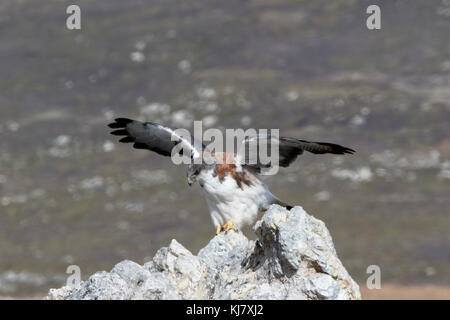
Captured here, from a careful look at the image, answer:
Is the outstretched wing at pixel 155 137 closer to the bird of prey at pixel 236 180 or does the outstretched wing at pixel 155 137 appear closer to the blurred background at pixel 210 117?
the bird of prey at pixel 236 180

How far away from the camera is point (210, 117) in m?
52.8

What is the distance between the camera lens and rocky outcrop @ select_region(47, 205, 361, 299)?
793cm

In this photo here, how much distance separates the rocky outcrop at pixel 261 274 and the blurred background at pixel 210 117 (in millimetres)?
23715

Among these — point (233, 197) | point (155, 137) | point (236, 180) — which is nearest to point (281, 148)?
point (236, 180)

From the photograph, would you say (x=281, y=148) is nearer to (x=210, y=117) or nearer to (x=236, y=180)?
(x=236, y=180)

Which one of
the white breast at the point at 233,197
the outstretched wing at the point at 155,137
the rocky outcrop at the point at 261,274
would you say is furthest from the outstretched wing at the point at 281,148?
the rocky outcrop at the point at 261,274

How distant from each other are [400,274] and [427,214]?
621cm

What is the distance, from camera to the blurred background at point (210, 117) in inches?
1566

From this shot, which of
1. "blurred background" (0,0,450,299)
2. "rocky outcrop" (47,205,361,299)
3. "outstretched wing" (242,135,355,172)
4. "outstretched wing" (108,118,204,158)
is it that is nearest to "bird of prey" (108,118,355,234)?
"outstretched wing" (242,135,355,172)

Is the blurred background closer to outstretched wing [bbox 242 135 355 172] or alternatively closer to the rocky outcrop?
outstretched wing [bbox 242 135 355 172]

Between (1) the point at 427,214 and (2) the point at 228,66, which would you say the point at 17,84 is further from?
(1) the point at 427,214

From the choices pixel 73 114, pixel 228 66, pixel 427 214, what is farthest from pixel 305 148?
pixel 228 66

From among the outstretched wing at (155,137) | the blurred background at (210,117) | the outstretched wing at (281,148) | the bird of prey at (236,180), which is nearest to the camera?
the outstretched wing at (281,148)

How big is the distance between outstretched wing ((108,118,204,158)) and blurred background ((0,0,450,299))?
17903mm
